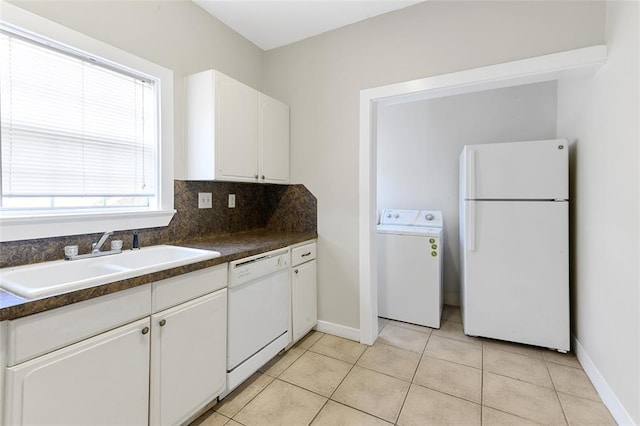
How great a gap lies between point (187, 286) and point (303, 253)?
1.10m

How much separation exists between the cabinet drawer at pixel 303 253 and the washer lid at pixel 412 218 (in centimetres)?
112

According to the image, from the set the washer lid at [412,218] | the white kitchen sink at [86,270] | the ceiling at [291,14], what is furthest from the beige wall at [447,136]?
the white kitchen sink at [86,270]

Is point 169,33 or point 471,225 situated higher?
point 169,33

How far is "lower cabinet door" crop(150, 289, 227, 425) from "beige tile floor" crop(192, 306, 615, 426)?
8.0 inches

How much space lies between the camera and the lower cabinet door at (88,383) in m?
0.95

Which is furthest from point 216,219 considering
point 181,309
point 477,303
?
point 477,303

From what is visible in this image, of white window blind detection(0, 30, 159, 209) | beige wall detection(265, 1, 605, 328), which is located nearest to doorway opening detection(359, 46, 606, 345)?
beige wall detection(265, 1, 605, 328)

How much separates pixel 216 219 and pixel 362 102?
1.50 metres

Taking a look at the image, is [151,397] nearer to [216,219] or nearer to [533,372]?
[216,219]

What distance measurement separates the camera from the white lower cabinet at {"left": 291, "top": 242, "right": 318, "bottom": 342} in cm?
234

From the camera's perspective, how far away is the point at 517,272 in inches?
92.0

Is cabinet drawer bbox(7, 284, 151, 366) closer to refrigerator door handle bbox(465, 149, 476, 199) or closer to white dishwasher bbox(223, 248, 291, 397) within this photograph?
white dishwasher bbox(223, 248, 291, 397)

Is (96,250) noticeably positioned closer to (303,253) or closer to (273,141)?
(303,253)

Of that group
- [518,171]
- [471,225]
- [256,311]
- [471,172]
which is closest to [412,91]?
[471,172]
